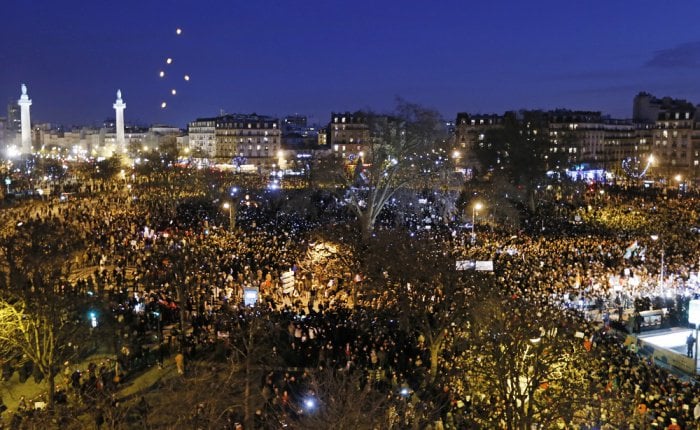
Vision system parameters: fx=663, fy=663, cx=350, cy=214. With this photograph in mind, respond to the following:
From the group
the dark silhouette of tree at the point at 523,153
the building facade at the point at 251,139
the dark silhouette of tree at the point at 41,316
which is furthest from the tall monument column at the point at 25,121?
the dark silhouette of tree at the point at 41,316

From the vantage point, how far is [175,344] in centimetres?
1789

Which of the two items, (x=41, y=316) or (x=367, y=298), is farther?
(x=367, y=298)

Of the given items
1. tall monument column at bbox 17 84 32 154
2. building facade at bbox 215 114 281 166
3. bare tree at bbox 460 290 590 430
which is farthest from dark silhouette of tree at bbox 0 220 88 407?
tall monument column at bbox 17 84 32 154

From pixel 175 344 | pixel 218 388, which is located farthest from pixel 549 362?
pixel 175 344

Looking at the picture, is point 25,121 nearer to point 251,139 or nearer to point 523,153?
point 251,139

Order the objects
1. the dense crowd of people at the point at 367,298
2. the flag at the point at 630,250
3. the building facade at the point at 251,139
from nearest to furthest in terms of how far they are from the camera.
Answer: the dense crowd of people at the point at 367,298
the flag at the point at 630,250
the building facade at the point at 251,139

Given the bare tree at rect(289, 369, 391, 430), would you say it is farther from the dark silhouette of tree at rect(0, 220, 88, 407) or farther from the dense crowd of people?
the dark silhouette of tree at rect(0, 220, 88, 407)

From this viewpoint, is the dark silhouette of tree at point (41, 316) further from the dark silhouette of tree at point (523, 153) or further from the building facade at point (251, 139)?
the building facade at point (251, 139)

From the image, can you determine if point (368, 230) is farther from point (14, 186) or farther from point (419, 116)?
point (14, 186)

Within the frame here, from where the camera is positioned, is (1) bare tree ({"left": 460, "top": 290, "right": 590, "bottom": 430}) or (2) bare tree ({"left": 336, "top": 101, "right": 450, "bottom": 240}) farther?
(2) bare tree ({"left": 336, "top": 101, "right": 450, "bottom": 240})

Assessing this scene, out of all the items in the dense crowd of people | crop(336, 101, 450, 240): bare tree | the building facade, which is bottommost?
the dense crowd of people

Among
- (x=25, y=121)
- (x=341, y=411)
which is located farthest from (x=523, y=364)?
(x=25, y=121)

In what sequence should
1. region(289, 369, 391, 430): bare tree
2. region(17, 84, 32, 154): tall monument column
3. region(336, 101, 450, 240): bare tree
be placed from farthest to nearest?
region(17, 84, 32, 154): tall monument column
region(336, 101, 450, 240): bare tree
region(289, 369, 391, 430): bare tree

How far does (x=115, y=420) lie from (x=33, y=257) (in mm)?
8011
